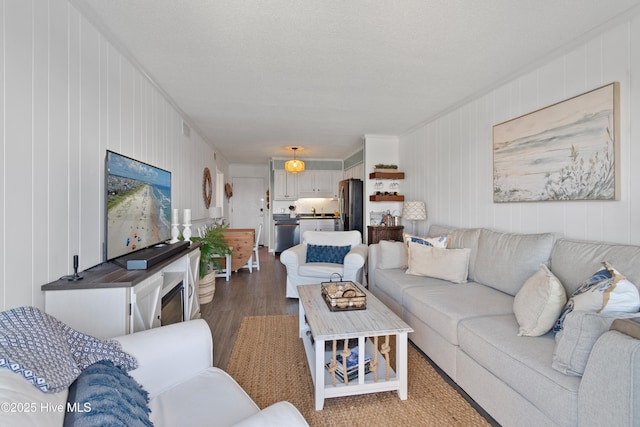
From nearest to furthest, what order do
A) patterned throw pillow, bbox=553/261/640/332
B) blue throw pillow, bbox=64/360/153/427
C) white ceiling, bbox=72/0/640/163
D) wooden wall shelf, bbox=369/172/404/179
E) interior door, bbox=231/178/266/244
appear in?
1. blue throw pillow, bbox=64/360/153/427
2. patterned throw pillow, bbox=553/261/640/332
3. white ceiling, bbox=72/0/640/163
4. wooden wall shelf, bbox=369/172/404/179
5. interior door, bbox=231/178/266/244

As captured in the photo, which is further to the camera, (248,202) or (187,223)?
(248,202)

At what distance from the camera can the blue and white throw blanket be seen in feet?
2.46

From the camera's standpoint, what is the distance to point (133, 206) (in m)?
2.29

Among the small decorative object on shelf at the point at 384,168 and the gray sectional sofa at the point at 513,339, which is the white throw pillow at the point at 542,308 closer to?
the gray sectional sofa at the point at 513,339

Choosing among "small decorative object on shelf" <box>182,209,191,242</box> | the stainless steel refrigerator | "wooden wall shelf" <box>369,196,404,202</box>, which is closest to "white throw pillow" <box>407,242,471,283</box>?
"wooden wall shelf" <box>369,196,404,202</box>

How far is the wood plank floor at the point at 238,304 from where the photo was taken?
8.66ft

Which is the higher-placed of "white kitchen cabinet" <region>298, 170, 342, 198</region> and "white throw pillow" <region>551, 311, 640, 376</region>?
"white kitchen cabinet" <region>298, 170, 342, 198</region>

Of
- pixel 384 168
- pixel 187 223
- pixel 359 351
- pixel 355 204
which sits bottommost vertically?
pixel 359 351

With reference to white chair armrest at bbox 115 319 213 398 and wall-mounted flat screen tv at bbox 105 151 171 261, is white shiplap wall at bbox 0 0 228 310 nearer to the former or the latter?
wall-mounted flat screen tv at bbox 105 151 171 261

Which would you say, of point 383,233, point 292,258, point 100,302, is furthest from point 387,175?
point 100,302

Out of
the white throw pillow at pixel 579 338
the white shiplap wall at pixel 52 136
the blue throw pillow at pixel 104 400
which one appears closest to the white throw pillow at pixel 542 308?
the white throw pillow at pixel 579 338

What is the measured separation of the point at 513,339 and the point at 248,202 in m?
7.95

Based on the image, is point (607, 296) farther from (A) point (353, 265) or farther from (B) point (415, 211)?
(B) point (415, 211)

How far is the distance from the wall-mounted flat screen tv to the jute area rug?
48.1 inches
